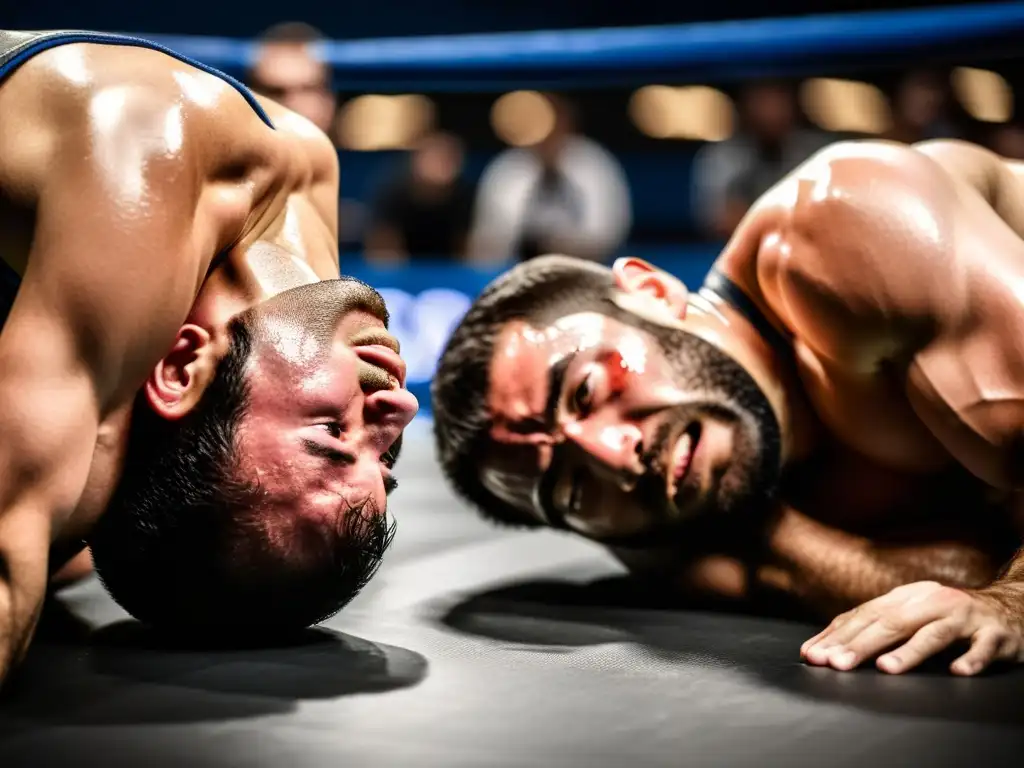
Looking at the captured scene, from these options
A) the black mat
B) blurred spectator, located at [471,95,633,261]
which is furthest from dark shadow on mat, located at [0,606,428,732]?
blurred spectator, located at [471,95,633,261]

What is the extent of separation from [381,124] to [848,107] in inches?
112

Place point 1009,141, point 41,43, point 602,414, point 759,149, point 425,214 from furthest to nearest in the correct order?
point 425,214
point 759,149
point 1009,141
point 602,414
point 41,43

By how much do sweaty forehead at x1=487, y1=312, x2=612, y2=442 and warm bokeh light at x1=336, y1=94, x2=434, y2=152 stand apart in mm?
4805

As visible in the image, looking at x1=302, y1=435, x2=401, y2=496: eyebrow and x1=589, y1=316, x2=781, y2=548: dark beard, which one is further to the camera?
x1=589, y1=316, x2=781, y2=548: dark beard

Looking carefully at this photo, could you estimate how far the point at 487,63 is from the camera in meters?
4.71

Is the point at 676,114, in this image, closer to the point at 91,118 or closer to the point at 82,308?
the point at 91,118

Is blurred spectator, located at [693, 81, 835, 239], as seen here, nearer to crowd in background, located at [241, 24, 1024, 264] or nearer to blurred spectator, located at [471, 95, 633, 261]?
crowd in background, located at [241, 24, 1024, 264]

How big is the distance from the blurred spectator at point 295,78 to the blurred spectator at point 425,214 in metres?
0.94

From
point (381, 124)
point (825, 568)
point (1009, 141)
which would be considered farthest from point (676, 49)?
point (381, 124)

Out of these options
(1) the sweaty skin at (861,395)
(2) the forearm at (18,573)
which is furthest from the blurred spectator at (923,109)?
(2) the forearm at (18,573)

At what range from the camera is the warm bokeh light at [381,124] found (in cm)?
699

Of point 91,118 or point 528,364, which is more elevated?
point 91,118

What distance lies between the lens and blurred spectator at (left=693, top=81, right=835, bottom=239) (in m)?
4.95

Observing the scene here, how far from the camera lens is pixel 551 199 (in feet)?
18.5
